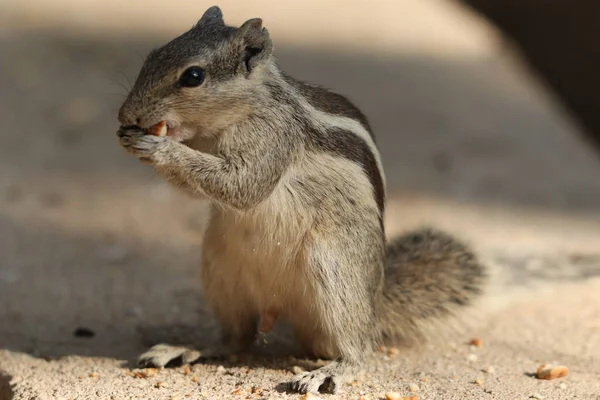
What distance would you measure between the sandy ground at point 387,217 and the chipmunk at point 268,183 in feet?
0.78

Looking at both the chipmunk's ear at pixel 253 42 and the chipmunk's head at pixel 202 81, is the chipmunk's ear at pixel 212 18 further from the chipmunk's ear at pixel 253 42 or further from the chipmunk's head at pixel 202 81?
the chipmunk's ear at pixel 253 42

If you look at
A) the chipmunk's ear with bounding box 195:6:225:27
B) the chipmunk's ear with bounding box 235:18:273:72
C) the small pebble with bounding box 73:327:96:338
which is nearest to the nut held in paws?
the chipmunk's ear with bounding box 235:18:273:72

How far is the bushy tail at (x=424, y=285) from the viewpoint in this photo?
14.8 feet

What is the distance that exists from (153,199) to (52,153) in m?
1.05

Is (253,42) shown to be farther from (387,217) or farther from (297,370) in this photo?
(387,217)

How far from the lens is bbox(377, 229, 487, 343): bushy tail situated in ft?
14.8

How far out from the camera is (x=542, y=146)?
798 centimetres

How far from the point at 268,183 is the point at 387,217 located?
2.82m

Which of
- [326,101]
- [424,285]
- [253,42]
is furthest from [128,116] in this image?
[424,285]

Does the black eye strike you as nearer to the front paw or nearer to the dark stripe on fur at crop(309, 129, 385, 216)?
the front paw

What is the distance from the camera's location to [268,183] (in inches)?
154

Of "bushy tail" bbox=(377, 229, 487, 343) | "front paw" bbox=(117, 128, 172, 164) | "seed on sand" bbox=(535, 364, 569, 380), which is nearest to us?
"front paw" bbox=(117, 128, 172, 164)

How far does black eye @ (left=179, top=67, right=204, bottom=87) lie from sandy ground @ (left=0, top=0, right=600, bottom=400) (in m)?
1.28

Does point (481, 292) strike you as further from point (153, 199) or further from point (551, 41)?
point (551, 41)
